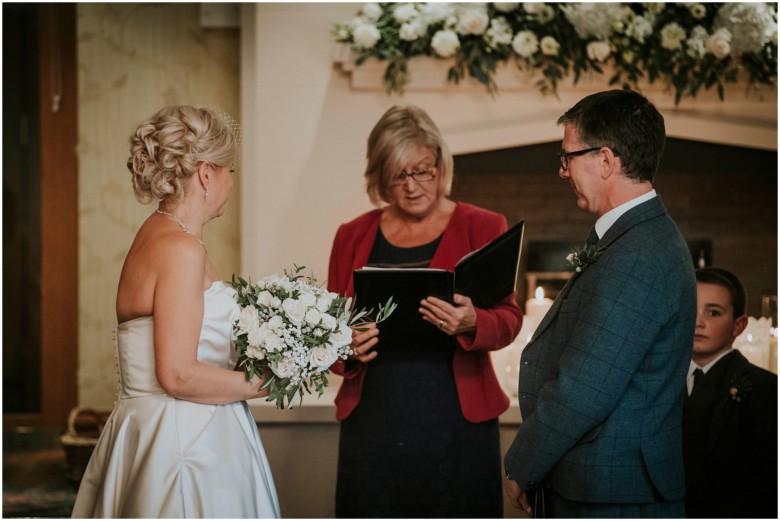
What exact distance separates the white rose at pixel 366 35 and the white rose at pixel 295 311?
6.51 feet

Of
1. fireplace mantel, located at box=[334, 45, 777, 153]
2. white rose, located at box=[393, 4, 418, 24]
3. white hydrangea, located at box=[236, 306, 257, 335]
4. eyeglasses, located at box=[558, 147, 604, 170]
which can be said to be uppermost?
white rose, located at box=[393, 4, 418, 24]

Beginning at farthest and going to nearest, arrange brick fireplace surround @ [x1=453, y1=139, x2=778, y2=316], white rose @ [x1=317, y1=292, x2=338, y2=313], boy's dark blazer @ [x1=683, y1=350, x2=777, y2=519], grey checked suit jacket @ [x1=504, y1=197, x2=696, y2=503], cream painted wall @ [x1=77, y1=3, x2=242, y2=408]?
cream painted wall @ [x1=77, y1=3, x2=242, y2=408]
brick fireplace surround @ [x1=453, y1=139, x2=778, y2=316]
boy's dark blazer @ [x1=683, y1=350, x2=777, y2=519]
white rose @ [x1=317, y1=292, x2=338, y2=313]
grey checked suit jacket @ [x1=504, y1=197, x2=696, y2=503]

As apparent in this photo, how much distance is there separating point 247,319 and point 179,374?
205 millimetres

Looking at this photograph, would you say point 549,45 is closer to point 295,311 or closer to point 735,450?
point 735,450

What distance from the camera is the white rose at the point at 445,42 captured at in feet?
11.5

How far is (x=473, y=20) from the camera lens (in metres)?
3.46

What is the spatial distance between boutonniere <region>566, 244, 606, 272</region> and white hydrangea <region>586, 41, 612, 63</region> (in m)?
1.96

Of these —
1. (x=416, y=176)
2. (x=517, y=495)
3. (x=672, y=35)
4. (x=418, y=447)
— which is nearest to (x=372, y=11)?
(x=672, y=35)

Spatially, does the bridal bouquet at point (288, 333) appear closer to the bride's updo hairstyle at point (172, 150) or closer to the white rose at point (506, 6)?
the bride's updo hairstyle at point (172, 150)

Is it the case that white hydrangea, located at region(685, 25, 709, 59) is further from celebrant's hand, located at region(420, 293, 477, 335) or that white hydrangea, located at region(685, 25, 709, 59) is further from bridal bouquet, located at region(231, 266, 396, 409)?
bridal bouquet, located at region(231, 266, 396, 409)

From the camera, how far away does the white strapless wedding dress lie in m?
1.88

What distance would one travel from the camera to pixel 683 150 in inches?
152

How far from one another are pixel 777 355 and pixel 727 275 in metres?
0.83

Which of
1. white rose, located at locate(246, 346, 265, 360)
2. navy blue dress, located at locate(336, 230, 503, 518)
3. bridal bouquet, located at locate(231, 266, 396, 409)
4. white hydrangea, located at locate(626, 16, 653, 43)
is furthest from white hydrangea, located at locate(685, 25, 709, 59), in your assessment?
white rose, located at locate(246, 346, 265, 360)
